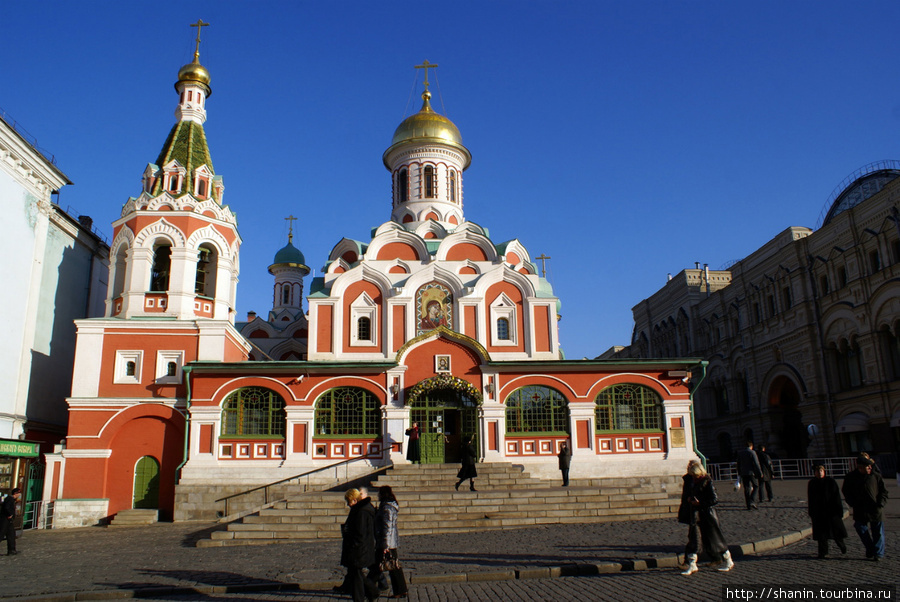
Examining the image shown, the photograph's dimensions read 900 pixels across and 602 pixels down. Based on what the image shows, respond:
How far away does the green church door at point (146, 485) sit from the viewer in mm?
19047

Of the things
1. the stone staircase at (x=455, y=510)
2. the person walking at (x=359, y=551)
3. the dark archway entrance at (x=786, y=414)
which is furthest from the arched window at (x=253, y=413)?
the dark archway entrance at (x=786, y=414)

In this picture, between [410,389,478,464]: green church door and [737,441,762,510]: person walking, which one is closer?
[737,441,762,510]: person walking

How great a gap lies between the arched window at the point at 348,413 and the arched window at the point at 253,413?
3.62 feet

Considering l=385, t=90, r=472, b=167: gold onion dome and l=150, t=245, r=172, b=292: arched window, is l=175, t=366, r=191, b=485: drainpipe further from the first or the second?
l=385, t=90, r=472, b=167: gold onion dome

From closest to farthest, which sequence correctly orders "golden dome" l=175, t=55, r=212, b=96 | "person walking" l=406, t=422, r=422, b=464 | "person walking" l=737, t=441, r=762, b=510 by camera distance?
"person walking" l=737, t=441, r=762, b=510, "person walking" l=406, t=422, r=422, b=464, "golden dome" l=175, t=55, r=212, b=96

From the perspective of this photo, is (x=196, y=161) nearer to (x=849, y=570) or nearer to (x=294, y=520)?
(x=294, y=520)

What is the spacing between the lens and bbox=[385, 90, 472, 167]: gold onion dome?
27625 millimetres

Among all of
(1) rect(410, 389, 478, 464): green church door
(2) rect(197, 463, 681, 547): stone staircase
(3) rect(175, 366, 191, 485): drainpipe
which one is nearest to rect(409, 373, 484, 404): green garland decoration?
(1) rect(410, 389, 478, 464): green church door

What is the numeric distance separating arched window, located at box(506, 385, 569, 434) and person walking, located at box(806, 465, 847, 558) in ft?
35.6

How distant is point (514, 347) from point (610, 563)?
1274 cm

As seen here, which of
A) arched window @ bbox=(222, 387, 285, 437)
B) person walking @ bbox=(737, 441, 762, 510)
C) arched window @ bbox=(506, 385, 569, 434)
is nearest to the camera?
person walking @ bbox=(737, 441, 762, 510)

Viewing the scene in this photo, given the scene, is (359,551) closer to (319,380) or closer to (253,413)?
(319,380)

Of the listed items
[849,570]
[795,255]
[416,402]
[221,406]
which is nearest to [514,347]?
[416,402]

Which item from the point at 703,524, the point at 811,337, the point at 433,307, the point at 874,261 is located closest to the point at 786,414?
the point at 811,337
